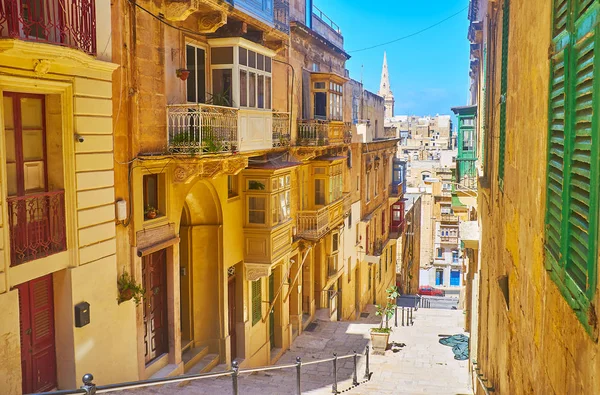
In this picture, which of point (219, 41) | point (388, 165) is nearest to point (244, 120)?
point (219, 41)

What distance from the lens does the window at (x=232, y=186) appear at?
16234 mm

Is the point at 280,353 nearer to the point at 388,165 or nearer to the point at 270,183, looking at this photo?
the point at 270,183

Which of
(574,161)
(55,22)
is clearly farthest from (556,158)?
(55,22)

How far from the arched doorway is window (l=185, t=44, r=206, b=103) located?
2.19 meters

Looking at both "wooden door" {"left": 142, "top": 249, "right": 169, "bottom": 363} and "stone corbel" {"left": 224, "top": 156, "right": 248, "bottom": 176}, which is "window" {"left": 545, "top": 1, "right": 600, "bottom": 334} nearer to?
"wooden door" {"left": 142, "top": 249, "right": 169, "bottom": 363}

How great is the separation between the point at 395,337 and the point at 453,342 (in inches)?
84.5

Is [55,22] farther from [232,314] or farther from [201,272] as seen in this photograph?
[232,314]

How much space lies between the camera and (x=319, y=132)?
68.1 feet

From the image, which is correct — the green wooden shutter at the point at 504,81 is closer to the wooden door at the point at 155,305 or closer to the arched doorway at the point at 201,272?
the wooden door at the point at 155,305

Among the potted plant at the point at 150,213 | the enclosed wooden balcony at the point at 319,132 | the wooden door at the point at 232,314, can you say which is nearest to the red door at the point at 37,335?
the potted plant at the point at 150,213

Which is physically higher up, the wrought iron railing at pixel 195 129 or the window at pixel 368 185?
the wrought iron railing at pixel 195 129

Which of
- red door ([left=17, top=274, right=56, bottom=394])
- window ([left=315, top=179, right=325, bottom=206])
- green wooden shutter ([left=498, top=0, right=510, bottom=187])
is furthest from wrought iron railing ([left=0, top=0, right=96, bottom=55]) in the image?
window ([left=315, top=179, right=325, bottom=206])

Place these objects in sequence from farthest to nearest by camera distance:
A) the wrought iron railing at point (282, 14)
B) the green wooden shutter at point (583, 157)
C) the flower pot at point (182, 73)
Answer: the wrought iron railing at point (282, 14)
the flower pot at point (182, 73)
the green wooden shutter at point (583, 157)

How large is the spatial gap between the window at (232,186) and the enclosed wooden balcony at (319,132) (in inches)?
154
